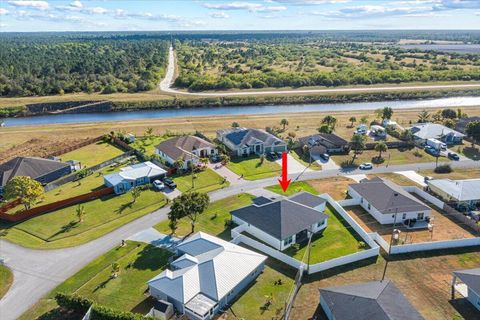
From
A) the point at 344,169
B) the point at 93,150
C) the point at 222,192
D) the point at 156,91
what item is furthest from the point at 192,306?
the point at 156,91

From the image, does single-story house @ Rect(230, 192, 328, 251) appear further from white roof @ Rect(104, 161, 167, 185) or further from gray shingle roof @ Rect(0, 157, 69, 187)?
gray shingle roof @ Rect(0, 157, 69, 187)

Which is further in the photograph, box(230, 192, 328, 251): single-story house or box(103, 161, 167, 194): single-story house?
box(103, 161, 167, 194): single-story house

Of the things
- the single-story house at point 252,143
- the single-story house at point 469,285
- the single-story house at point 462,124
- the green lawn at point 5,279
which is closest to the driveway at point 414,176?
the single-story house at point 252,143

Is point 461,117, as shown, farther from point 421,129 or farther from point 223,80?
point 223,80

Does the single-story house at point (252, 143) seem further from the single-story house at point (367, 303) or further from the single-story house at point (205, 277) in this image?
the single-story house at point (367, 303)

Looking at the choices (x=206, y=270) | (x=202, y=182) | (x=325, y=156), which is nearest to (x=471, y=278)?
(x=206, y=270)

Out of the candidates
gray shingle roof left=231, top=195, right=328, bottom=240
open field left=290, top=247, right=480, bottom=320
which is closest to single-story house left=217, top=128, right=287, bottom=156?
gray shingle roof left=231, top=195, right=328, bottom=240
